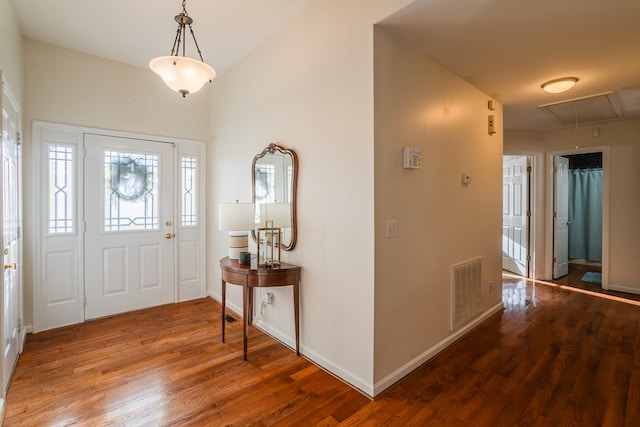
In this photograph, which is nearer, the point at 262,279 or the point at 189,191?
the point at 262,279

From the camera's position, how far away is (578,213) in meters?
6.73

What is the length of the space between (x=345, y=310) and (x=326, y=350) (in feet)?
1.39

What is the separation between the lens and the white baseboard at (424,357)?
86.5 inches

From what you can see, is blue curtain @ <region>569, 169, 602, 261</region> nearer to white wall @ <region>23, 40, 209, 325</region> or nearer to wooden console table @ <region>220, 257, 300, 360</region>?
wooden console table @ <region>220, 257, 300, 360</region>

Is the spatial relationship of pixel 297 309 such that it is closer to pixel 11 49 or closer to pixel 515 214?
pixel 11 49

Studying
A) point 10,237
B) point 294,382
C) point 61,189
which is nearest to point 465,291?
point 294,382

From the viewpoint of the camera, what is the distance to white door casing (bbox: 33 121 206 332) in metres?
3.26

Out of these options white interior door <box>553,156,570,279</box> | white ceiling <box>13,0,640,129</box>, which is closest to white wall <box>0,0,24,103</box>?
white ceiling <box>13,0,640,129</box>

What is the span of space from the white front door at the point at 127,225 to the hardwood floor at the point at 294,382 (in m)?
0.51

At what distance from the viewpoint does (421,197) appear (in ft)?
8.41

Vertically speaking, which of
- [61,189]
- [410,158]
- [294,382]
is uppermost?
[410,158]

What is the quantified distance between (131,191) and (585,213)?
8520 mm

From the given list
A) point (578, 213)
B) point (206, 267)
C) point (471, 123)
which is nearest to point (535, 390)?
point (471, 123)

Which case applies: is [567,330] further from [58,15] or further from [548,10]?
[58,15]
